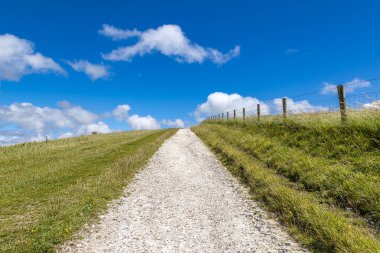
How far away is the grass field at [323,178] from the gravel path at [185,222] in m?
0.66

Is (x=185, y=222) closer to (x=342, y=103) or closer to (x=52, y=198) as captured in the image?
(x=52, y=198)

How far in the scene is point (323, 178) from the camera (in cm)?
1133

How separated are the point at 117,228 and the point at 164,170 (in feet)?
27.5

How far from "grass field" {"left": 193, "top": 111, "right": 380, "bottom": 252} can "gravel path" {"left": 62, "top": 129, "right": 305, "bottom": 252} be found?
2.15ft

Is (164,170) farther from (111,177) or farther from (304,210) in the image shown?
(304,210)

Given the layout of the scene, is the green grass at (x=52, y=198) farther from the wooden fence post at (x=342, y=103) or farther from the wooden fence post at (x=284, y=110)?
the wooden fence post at (x=284, y=110)

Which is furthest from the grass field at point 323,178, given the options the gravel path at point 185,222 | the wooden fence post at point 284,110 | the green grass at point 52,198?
the green grass at point 52,198

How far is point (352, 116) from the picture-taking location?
16.2 meters

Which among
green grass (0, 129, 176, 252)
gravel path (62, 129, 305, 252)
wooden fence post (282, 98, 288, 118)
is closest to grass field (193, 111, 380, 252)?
gravel path (62, 129, 305, 252)

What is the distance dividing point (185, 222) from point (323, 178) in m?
5.55

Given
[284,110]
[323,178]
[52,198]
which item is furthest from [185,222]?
[284,110]

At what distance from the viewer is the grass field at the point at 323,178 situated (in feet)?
24.8

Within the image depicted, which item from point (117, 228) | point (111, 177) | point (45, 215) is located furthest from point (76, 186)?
point (117, 228)

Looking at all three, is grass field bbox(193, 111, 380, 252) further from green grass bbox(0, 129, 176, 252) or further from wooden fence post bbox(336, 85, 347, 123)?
green grass bbox(0, 129, 176, 252)
